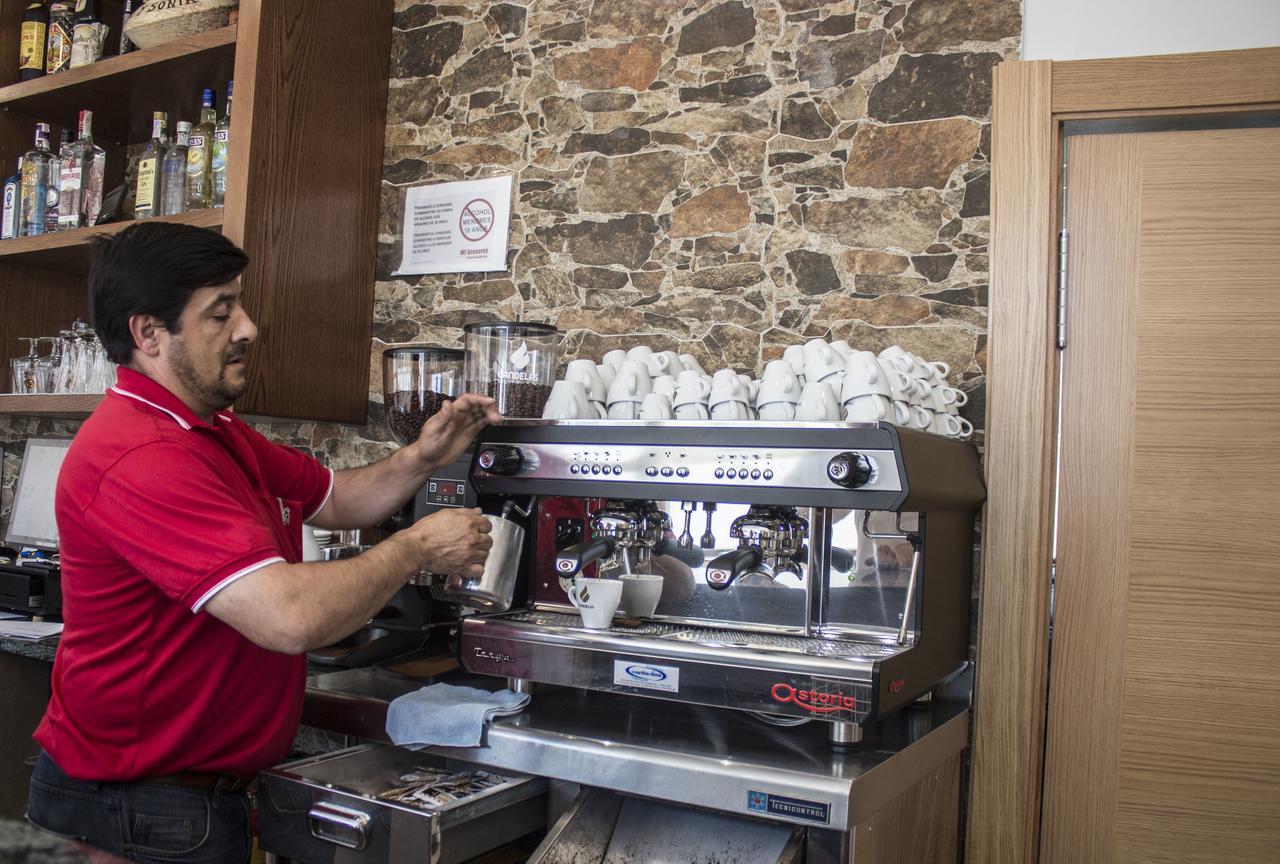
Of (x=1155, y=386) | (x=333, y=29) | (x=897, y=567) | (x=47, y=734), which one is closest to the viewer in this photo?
(x=47, y=734)

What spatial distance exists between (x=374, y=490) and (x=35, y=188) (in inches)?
71.9

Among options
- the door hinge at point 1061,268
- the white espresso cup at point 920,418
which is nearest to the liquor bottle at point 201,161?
the white espresso cup at point 920,418

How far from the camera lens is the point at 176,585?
1.48m

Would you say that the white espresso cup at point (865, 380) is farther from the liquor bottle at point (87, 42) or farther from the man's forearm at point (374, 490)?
the liquor bottle at point (87, 42)

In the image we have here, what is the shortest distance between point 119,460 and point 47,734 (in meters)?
0.48

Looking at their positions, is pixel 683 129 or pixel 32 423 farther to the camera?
pixel 32 423

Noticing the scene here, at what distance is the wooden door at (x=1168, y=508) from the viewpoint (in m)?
2.00

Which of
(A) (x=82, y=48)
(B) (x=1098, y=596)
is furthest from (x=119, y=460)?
(A) (x=82, y=48)

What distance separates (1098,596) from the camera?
210cm

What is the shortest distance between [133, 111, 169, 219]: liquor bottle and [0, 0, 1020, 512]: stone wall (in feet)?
1.92

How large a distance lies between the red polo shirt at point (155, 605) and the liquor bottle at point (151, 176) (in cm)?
133

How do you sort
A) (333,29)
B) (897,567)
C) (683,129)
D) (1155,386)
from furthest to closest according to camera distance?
(333,29) → (683,129) → (1155,386) → (897,567)

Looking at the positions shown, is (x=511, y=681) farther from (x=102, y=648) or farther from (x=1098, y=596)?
(x=1098, y=596)

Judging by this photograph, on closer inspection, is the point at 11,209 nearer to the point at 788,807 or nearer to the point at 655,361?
the point at 655,361
